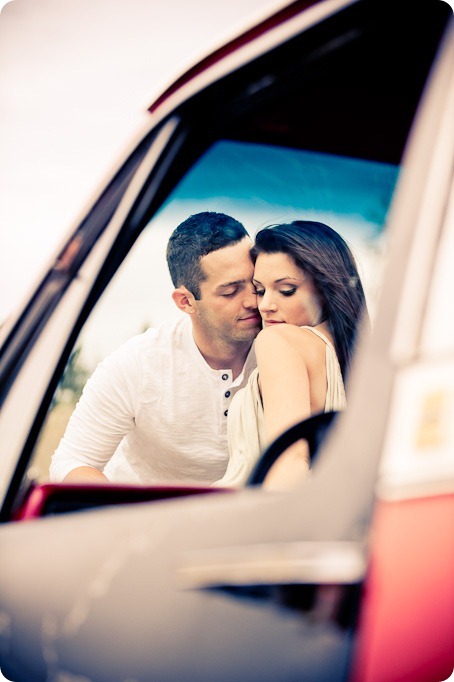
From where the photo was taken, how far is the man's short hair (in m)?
2.98

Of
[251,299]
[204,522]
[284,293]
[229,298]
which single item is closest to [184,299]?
[229,298]

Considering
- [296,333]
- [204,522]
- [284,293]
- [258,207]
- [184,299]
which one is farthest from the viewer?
[184,299]

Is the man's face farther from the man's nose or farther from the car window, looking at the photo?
the car window

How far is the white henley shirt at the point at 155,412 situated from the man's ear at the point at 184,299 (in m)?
0.05

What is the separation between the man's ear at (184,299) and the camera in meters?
3.09

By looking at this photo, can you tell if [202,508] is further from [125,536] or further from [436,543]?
[436,543]

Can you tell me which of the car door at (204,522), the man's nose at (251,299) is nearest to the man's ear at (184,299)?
the man's nose at (251,299)

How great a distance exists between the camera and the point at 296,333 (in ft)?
8.72

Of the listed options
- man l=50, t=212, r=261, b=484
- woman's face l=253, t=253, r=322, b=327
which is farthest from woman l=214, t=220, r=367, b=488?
man l=50, t=212, r=261, b=484

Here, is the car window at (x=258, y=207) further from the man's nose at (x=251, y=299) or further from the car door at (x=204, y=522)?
the car door at (x=204, y=522)

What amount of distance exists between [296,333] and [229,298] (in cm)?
45

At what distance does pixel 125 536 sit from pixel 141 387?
2.05 meters

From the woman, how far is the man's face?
0.19 feet

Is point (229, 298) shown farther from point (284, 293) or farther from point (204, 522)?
point (204, 522)
